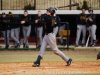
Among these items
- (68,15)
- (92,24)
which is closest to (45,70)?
(92,24)

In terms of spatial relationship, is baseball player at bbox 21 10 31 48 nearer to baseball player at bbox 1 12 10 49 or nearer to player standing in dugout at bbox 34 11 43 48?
player standing in dugout at bbox 34 11 43 48

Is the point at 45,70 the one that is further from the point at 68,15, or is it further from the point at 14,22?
the point at 68,15

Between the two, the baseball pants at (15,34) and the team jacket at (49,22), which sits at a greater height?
the team jacket at (49,22)

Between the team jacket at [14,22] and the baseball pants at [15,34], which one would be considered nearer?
the team jacket at [14,22]

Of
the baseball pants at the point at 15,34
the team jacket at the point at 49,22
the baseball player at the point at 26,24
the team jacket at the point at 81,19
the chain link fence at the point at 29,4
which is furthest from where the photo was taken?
the chain link fence at the point at 29,4

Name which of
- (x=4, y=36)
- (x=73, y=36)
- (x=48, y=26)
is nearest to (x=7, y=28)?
(x=4, y=36)

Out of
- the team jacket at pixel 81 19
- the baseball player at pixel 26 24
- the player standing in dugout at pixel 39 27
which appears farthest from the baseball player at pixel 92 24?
the baseball player at pixel 26 24

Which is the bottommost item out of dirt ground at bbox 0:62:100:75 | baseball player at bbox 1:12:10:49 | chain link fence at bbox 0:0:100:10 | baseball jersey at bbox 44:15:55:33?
dirt ground at bbox 0:62:100:75

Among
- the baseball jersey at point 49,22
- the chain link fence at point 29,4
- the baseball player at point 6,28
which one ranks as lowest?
the baseball player at point 6,28

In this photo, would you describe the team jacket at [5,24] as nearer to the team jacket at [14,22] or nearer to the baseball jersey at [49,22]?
the team jacket at [14,22]

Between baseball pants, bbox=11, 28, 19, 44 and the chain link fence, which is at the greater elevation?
the chain link fence

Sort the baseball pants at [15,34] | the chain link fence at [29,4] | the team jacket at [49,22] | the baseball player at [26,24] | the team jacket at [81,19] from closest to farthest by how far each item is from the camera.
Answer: the team jacket at [49,22]
the baseball player at [26,24]
the baseball pants at [15,34]
the team jacket at [81,19]
the chain link fence at [29,4]

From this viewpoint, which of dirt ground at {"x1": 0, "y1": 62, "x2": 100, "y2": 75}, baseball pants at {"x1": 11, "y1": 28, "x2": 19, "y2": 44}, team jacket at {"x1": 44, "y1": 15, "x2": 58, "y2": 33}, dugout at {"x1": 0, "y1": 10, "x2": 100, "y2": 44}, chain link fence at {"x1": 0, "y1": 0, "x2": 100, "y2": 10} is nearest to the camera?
dirt ground at {"x1": 0, "y1": 62, "x2": 100, "y2": 75}

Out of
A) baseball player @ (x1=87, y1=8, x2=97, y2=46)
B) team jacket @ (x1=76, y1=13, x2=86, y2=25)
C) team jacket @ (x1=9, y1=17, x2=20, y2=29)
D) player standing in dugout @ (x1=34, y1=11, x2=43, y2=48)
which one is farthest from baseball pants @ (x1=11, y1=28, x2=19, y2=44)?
baseball player @ (x1=87, y1=8, x2=97, y2=46)
